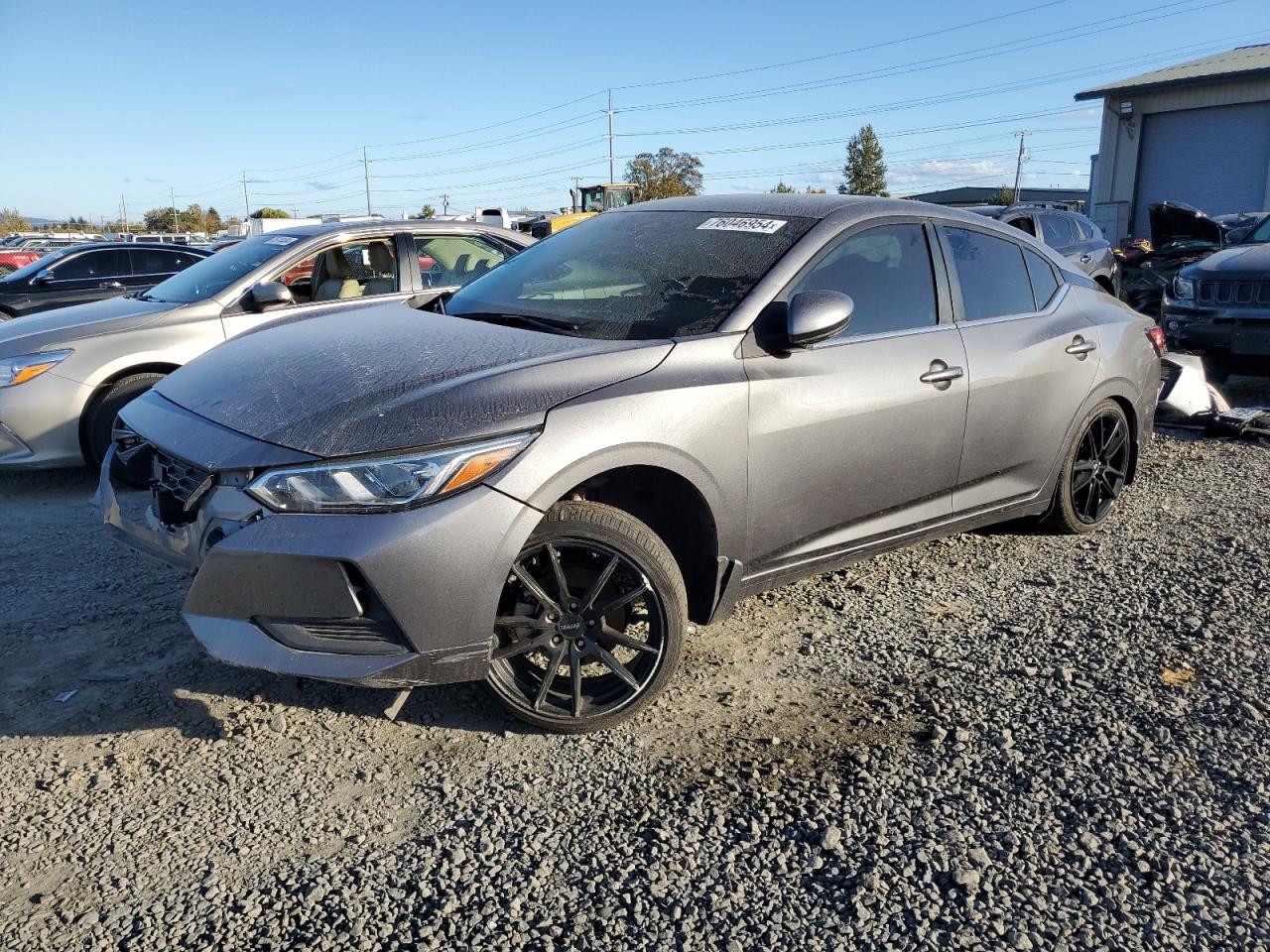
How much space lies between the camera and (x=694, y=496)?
10.9ft

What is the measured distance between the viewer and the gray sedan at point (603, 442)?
9.15 ft

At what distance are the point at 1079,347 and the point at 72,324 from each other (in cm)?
560

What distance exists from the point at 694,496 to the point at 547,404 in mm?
634

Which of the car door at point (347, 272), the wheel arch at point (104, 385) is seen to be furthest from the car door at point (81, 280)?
the wheel arch at point (104, 385)

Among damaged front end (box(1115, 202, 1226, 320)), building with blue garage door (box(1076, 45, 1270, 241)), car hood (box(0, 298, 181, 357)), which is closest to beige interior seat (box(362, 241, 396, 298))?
car hood (box(0, 298, 181, 357))

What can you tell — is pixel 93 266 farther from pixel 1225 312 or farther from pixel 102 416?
pixel 1225 312

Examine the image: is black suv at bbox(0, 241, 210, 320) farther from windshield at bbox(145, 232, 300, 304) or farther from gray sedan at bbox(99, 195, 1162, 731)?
gray sedan at bbox(99, 195, 1162, 731)

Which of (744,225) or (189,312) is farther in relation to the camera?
(189,312)

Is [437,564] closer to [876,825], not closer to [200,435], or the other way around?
[200,435]

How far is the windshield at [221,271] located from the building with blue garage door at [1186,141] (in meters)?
26.0

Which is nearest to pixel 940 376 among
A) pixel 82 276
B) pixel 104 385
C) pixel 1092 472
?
pixel 1092 472

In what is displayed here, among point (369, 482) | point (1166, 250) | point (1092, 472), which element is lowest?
point (1092, 472)

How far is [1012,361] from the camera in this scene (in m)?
4.33

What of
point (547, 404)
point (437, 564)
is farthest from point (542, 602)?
point (547, 404)
